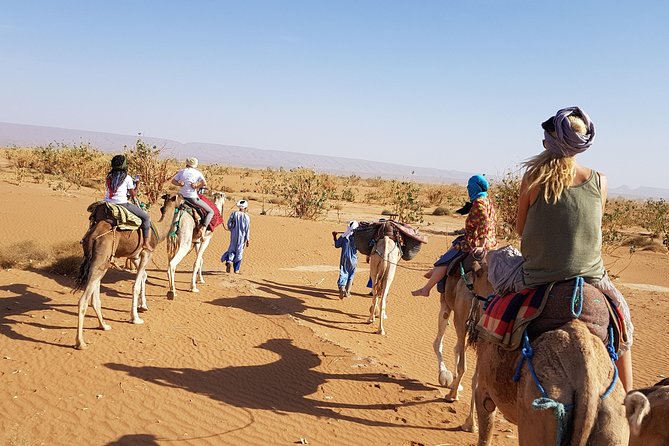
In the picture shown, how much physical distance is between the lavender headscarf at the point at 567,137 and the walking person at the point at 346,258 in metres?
8.07

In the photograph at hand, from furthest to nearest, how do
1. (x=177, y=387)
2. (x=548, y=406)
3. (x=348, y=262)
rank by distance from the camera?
(x=348, y=262) < (x=177, y=387) < (x=548, y=406)

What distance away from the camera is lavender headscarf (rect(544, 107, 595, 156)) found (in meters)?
3.25

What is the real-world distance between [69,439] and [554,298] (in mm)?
4856

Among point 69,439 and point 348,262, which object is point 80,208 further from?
point 69,439

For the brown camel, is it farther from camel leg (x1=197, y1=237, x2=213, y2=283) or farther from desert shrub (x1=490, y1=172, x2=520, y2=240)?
desert shrub (x1=490, y1=172, x2=520, y2=240)

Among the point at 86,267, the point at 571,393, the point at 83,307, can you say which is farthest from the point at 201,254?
the point at 571,393

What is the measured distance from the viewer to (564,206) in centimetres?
326

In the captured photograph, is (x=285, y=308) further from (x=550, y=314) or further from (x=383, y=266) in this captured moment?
(x=550, y=314)

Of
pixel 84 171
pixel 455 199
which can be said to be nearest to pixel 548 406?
pixel 84 171

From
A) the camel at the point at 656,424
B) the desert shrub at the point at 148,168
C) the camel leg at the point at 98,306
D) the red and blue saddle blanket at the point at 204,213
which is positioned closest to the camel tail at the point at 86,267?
→ the camel leg at the point at 98,306

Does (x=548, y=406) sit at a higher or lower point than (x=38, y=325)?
higher

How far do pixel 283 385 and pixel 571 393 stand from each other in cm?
474

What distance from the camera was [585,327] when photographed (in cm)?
309

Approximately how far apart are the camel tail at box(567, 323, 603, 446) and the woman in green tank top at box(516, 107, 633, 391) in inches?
29.9
